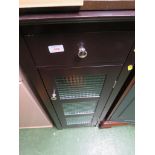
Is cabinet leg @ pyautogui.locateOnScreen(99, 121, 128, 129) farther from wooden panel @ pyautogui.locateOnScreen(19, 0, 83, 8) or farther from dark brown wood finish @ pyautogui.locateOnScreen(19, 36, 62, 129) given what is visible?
wooden panel @ pyautogui.locateOnScreen(19, 0, 83, 8)

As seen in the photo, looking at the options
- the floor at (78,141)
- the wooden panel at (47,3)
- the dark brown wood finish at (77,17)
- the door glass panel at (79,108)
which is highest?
the wooden panel at (47,3)

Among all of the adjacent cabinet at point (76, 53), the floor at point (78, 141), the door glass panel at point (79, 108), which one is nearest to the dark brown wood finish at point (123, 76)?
the adjacent cabinet at point (76, 53)

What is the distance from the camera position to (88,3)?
500 mm

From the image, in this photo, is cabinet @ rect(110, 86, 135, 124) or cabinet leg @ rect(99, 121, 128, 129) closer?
cabinet @ rect(110, 86, 135, 124)

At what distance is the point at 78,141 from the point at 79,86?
1004 mm

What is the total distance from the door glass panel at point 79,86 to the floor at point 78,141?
2.86 feet

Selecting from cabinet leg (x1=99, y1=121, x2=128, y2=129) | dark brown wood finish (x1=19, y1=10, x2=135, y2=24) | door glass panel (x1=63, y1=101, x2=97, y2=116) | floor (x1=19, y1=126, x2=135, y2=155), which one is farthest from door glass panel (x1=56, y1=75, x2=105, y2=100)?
floor (x1=19, y1=126, x2=135, y2=155)

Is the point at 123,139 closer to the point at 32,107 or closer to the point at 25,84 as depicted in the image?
the point at 32,107

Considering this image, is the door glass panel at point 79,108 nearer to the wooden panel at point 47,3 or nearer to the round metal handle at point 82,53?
the round metal handle at point 82,53

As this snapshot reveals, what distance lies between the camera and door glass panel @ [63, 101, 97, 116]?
43.8 inches

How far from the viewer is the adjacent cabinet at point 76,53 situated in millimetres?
541

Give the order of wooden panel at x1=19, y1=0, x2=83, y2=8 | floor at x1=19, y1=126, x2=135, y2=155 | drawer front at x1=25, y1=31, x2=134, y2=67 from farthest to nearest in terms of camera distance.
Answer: floor at x1=19, y1=126, x2=135, y2=155, drawer front at x1=25, y1=31, x2=134, y2=67, wooden panel at x1=19, y1=0, x2=83, y2=8
